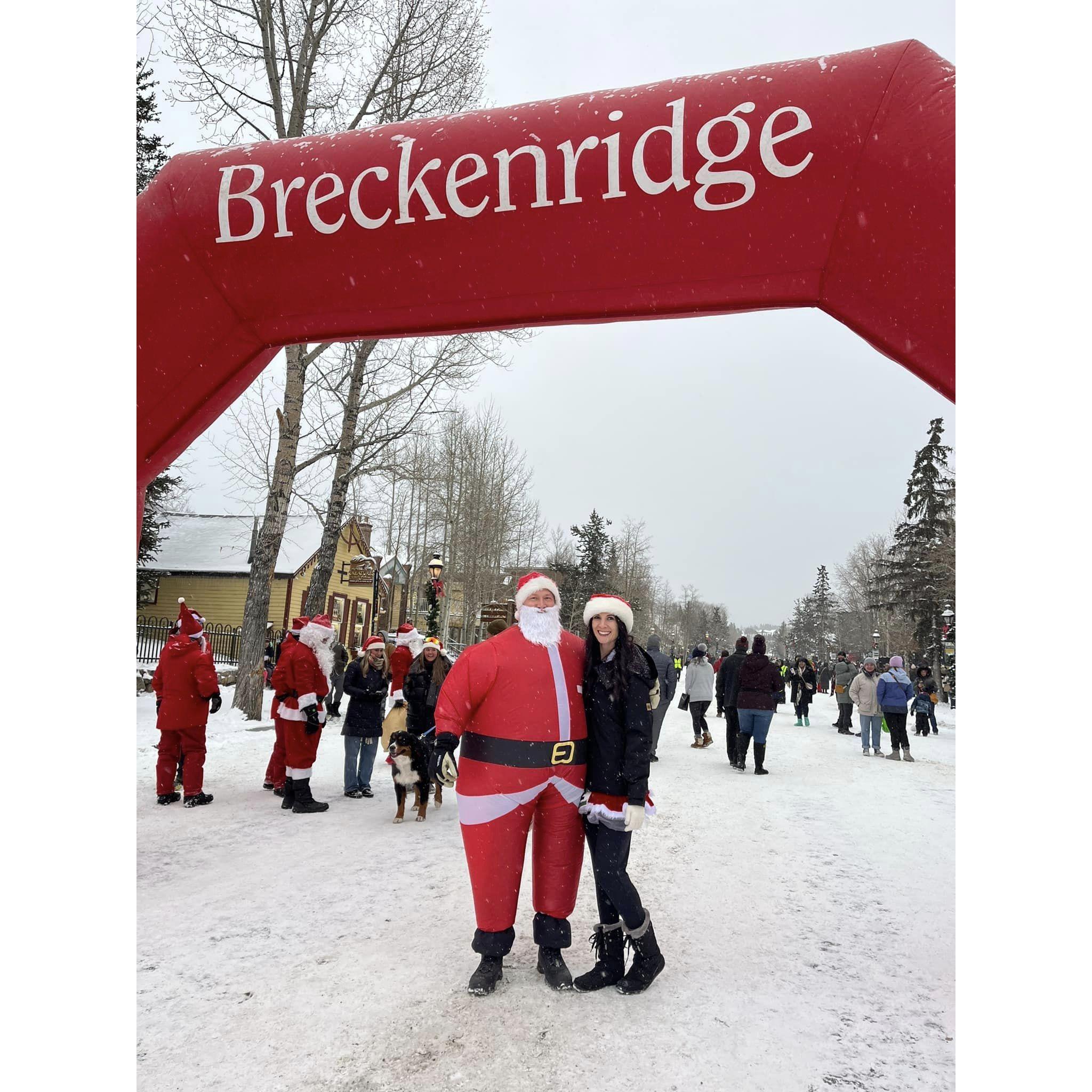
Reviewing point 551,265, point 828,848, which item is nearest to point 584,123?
point 551,265

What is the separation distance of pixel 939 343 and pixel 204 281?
129 inches

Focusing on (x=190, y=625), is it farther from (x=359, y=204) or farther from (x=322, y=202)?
(x=359, y=204)

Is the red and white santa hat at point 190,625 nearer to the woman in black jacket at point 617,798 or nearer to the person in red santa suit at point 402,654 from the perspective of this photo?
the person in red santa suit at point 402,654

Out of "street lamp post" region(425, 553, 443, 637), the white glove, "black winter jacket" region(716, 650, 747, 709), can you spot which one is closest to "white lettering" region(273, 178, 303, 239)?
the white glove

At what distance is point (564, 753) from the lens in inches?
149

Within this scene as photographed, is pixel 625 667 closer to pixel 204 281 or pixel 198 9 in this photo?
pixel 204 281

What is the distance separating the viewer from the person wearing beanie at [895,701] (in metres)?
12.6

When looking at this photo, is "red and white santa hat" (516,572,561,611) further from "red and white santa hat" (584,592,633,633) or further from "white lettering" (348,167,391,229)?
"white lettering" (348,167,391,229)

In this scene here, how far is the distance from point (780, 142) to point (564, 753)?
2.82m

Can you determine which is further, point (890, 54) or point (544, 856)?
point (544, 856)

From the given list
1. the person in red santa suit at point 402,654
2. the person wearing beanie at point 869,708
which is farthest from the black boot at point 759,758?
the person in red santa suit at point 402,654

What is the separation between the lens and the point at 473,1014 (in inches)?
134

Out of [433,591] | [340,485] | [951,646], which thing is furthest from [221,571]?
[951,646]

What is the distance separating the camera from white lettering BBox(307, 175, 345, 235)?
3600mm
